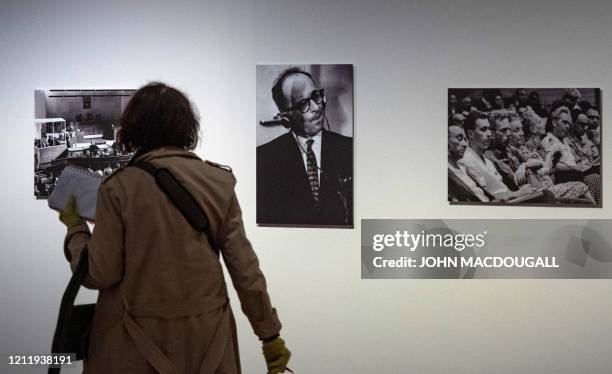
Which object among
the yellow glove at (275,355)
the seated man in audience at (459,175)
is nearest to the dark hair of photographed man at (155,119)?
the yellow glove at (275,355)

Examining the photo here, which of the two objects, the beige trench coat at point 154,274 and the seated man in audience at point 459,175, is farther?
the seated man in audience at point 459,175

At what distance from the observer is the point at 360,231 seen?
2840mm

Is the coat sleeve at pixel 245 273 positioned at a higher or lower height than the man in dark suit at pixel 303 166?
lower

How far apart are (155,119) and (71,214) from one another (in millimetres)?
379

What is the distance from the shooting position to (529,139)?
2.78 m

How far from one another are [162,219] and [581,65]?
224cm

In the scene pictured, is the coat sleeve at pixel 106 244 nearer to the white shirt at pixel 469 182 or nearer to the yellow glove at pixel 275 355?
the yellow glove at pixel 275 355

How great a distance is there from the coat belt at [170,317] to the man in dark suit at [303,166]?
117cm

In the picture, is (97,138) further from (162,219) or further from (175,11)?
(162,219)

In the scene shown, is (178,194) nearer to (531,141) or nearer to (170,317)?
(170,317)

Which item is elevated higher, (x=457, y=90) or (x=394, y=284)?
(x=457, y=90)

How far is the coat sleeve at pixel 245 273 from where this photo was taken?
1703 millimetres

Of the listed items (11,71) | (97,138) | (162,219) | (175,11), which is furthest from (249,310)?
(11,71)

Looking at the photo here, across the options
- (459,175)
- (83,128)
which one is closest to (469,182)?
(459,175)
